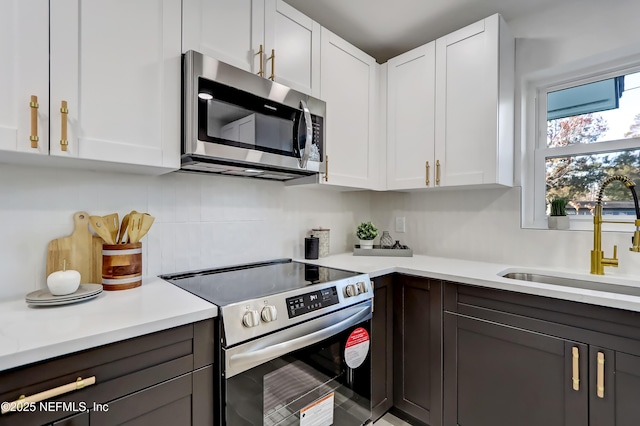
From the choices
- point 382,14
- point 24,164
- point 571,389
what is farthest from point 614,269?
point 24,164

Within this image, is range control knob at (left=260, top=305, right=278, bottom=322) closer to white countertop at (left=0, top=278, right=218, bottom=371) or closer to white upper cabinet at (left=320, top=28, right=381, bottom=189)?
white countertop at (left=0, top=278, right=218, bottom=371)

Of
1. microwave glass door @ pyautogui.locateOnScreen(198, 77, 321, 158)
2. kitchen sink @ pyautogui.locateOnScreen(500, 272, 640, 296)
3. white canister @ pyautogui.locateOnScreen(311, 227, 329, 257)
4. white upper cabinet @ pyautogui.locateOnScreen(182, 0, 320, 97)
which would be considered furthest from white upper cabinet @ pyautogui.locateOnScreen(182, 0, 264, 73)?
kitchen sink @ pyautogui.locateOnScreen(500, 272, 640, 296)

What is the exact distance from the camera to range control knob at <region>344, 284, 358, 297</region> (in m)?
1.47

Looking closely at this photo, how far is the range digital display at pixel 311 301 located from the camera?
1.23 metres

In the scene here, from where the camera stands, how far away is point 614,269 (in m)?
1.62

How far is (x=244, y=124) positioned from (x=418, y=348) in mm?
1482

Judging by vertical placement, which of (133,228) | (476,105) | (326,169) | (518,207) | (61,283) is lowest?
(61,283)

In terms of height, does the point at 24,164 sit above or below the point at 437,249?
above

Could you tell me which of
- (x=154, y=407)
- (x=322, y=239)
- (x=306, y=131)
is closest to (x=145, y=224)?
(x=154, y=407)

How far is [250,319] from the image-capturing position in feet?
3.55

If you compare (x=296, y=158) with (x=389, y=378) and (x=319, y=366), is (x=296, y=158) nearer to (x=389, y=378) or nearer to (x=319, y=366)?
(x=319, y=366)

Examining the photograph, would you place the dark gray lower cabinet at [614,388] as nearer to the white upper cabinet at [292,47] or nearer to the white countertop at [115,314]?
the white countertop at [115,314]

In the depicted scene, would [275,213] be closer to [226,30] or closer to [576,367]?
[226,30]

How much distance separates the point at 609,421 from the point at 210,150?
6.08ft
